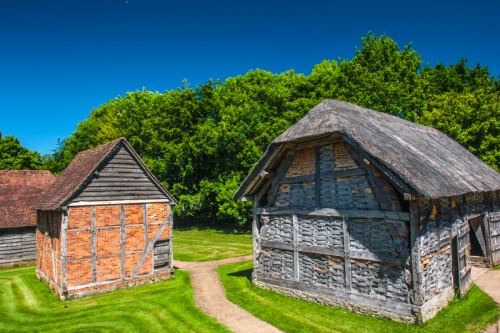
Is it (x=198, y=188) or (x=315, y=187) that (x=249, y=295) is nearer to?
(x=315, y=187)

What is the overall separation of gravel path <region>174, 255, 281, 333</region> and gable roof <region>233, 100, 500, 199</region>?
406cm

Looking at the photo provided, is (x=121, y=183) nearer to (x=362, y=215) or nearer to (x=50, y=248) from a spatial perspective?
(x=50, y=248)

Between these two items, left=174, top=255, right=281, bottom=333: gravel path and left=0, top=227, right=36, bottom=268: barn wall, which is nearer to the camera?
left=174, top=255, right=281, bottom=333: gravel path

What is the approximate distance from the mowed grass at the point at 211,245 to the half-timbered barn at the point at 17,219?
9.49m

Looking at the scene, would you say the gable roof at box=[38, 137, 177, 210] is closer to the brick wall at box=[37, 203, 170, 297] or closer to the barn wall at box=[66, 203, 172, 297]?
the brick wall at box=[37, 203, 170, 297]

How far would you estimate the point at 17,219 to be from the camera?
73.3ft

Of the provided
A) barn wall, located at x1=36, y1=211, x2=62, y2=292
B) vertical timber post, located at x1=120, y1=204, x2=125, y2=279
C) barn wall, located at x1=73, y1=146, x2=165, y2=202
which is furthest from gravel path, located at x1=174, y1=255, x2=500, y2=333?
barn wall, located at x1=36, y1=211, x2=62, y2=292

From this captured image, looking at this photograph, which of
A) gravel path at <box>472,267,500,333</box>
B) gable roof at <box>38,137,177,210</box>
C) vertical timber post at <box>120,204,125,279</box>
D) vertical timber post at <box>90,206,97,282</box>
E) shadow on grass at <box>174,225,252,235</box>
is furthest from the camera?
shadow on grass at <box>174,225,252,235</box>

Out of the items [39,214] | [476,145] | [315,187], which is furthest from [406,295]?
[476,145]

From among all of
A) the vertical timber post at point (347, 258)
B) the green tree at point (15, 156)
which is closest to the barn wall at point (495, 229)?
the vertical timber post at point (347, 258)

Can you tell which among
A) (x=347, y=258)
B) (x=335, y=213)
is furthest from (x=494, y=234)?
(x=335, y=213)

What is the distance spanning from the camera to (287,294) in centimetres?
1323

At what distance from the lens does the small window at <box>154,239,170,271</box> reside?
16906 mm

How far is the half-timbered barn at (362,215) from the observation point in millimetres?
10094
